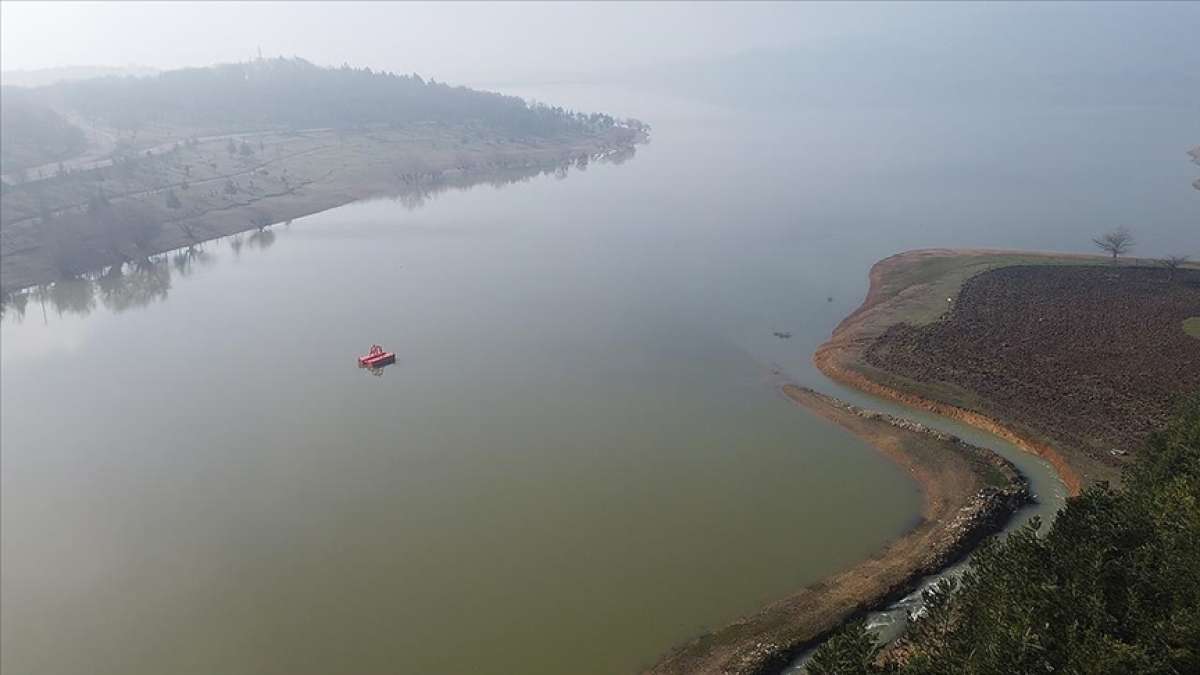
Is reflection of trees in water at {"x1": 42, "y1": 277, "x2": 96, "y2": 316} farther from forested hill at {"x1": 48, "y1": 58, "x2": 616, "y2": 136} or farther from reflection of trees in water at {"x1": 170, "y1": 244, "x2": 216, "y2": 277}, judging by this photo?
forested hill at {"x1": 48, "y1": 58, "x2": 616, "y2": 136}

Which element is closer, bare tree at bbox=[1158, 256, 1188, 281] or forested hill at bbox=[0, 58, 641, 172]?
bare tree at bbox=[1158, 256, 1188, 281]

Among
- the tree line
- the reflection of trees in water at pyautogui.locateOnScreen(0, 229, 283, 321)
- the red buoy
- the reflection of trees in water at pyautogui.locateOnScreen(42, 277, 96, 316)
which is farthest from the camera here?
the reflection of trees in water at pyautogui.locateOnScreen(0, 229, 283, 321)

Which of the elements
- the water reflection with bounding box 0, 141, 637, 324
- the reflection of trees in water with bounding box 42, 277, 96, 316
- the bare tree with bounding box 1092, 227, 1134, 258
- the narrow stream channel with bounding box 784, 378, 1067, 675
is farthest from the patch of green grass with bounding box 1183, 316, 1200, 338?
the reflection of trees in water with bounding box 42, 277, 96, 316

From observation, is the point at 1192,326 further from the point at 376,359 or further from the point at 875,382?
the point at 376,359

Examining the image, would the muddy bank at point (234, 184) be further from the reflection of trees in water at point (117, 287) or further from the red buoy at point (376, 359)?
the red buoy at point (376, 359)

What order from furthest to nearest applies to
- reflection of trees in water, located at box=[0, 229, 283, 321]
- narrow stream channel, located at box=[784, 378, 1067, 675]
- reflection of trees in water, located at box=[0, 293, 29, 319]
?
reflection of trees in water, located at box=[0, 229, 283, 321]
reflection of trees in water, located at box=[0, 293, 29, 319]
narrow stream channel, located at box=[784, 378, 1067, 675]

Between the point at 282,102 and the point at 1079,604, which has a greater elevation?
the point at 282,102

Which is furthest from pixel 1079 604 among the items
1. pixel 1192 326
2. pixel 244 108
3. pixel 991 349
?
pixel 244 108
